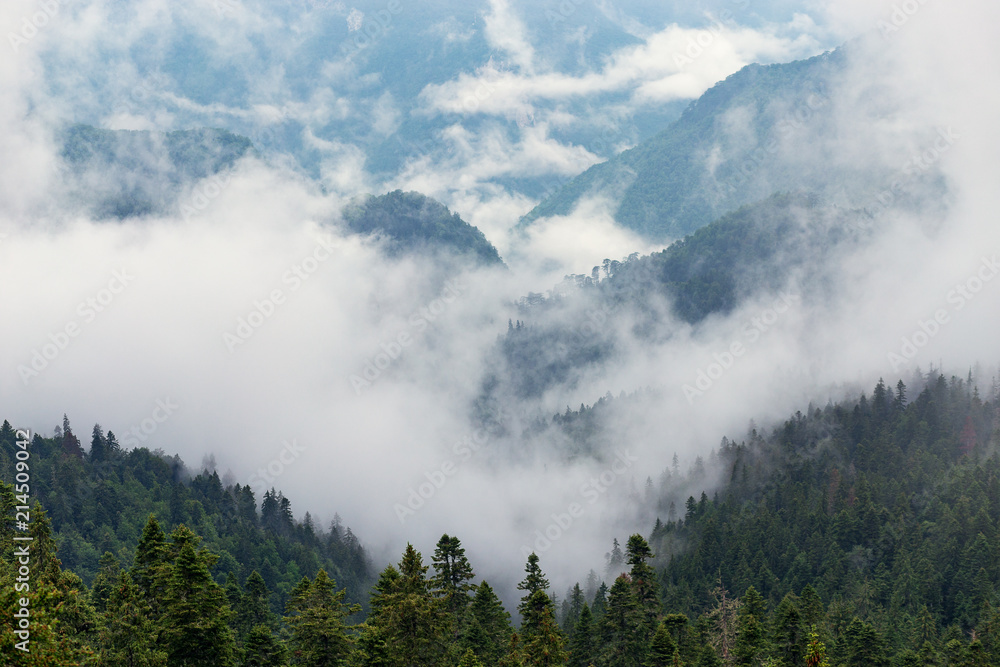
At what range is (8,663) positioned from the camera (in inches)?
1849

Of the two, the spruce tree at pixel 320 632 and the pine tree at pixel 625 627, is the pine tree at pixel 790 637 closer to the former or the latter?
the pine tree at pixel 625 627

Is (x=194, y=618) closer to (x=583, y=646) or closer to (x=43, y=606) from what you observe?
(x=43, y=606)

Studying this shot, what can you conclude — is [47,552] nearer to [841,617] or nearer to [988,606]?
[841,617]

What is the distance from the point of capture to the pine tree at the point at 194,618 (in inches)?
2842

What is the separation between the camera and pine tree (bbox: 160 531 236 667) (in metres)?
72.2

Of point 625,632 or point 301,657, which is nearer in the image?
point 301,657

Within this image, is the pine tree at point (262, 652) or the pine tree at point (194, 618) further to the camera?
the pine tree at point (262, 652)

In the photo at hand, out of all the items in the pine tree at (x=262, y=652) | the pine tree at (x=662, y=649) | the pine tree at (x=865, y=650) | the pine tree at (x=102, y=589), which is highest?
the pine tree at (x=102, y=589)

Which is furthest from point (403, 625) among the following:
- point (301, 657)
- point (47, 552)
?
point (47, 552)

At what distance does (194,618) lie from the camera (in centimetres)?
7269

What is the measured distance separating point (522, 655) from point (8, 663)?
44.0 m

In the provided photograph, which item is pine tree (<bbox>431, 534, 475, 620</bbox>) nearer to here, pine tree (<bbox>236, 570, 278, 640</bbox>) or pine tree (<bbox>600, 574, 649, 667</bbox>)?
pine tree (<bbox>600, 574, 649, 667</bbox>)

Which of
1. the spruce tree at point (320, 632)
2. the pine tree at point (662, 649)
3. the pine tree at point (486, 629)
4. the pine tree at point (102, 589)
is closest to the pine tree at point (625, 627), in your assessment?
the pine tree at point (662, 649)

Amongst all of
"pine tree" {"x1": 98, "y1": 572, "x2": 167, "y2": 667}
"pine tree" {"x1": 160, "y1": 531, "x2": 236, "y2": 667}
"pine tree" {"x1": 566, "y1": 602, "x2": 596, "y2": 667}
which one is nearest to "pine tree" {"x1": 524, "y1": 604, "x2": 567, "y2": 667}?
"pine tree" {"x1": 566, "y1": 602, "x2": 596, "y2": 667}
